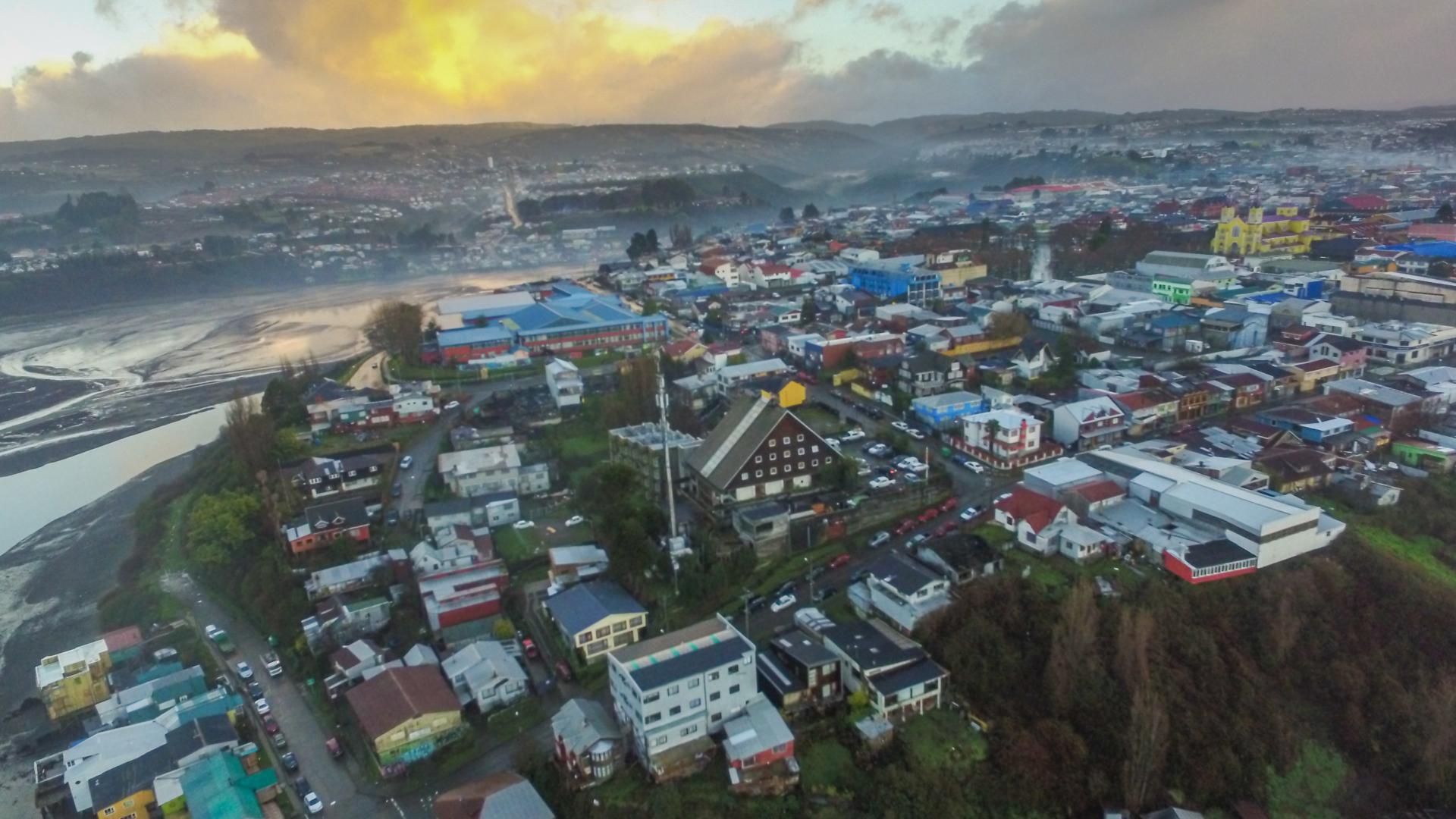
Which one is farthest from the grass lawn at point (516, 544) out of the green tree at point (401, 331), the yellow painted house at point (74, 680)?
the green tree at point (401, 331)

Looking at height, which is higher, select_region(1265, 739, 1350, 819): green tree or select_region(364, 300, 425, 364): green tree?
select_region(364, 300, 425, 364): green tree

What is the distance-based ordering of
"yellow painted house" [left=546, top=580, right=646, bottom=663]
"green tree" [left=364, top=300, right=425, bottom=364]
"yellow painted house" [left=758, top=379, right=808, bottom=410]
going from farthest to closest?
1. "green tree" [left=364, top=300, right=425, bottom=364]
2. "yellow painted house" [left=758, top=379, right=808, bottom=410]
3. "yellow painted house" [left=546, top=580, right=646, bottom=663]

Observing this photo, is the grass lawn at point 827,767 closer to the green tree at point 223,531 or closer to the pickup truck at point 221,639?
the pickup truck at point 221,639

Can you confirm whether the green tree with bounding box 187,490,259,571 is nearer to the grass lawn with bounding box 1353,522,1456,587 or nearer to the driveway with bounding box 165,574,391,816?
the driveway with bounding box 165,574,391,816

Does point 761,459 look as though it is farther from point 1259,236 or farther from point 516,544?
point 1259,236

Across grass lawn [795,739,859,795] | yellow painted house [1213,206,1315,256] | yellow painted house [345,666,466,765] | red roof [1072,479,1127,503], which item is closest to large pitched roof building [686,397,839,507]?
red roof [1072,479,1127,503]

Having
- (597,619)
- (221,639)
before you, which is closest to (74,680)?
(221,639)

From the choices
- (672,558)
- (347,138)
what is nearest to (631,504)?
(672,558)
